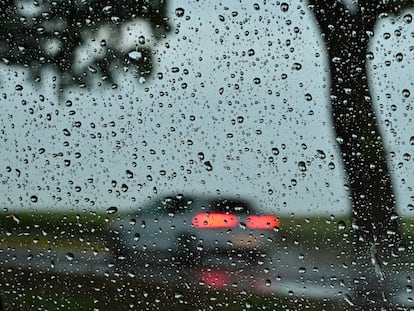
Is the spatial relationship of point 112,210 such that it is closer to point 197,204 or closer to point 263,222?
point 197,204

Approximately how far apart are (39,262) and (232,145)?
697 mm

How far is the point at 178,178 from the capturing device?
5.53ft

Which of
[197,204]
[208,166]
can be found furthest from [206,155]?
[197,204]

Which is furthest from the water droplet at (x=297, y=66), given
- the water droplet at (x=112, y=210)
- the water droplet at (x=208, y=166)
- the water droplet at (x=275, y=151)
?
the water droplet at (x=112, y=210)

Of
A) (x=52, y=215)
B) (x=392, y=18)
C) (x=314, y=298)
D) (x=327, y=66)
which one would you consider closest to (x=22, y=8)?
(x=52, y=215)

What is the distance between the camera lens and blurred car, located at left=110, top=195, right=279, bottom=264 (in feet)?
5.34

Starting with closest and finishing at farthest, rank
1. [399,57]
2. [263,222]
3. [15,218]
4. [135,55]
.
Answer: [399,57] → [263,222] → [135,55] → [15,218]

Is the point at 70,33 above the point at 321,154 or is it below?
above

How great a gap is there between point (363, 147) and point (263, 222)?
1.07 feet

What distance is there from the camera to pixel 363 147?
155cm

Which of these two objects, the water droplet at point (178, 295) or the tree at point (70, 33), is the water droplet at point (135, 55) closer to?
the tree at point (70, 33)

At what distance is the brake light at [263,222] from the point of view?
1613 mm

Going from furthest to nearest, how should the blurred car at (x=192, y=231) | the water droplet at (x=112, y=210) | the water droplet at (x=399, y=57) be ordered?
the water droplet at (x=112, y=210) → the blurred car at (x=192, y=231) → the water droplet at (x=399, y=57)

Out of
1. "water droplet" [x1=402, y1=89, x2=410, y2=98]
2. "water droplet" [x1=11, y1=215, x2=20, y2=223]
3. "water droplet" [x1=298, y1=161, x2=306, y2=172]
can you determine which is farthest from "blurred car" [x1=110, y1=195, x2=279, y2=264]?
"water droplet" [x1=402, y1=89, x2=410, y2=98]
